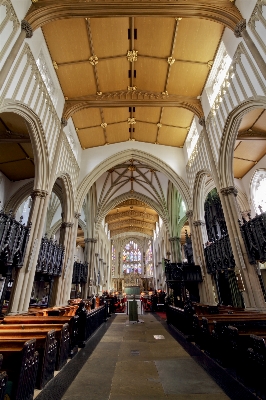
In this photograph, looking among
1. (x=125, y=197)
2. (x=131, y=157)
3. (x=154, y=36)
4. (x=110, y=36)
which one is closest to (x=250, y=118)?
(x=154, y=36)

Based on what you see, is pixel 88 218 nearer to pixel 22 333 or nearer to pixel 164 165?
pixel 164 165

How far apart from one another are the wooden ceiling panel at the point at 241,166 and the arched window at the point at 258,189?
0.62 m

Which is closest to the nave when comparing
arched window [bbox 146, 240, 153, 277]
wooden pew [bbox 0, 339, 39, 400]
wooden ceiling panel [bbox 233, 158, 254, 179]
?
wooden pew [bbox 0, 339, 39, 400]

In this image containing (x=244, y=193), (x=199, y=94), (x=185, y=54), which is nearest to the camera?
(x=185, y=54)

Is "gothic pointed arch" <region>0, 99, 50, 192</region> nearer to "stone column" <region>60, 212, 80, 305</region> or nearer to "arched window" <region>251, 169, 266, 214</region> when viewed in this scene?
"stone column" <region>60, 212, 80, 305</region>

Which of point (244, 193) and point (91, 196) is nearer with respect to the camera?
point (244, 193)

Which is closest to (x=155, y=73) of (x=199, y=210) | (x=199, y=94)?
(x=199, y=94)

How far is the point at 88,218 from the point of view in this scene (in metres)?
19.0

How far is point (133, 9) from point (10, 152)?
9314mm

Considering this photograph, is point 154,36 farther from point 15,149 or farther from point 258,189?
point 258,189

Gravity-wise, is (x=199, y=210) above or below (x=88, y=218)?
below

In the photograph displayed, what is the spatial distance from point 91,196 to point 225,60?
13.9m

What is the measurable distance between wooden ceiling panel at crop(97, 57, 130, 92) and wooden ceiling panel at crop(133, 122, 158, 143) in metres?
3.33

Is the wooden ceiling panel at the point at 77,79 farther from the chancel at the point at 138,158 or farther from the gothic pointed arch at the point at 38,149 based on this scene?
the gothic pointed arch at the point at 38,149
